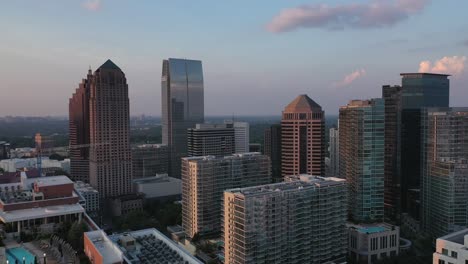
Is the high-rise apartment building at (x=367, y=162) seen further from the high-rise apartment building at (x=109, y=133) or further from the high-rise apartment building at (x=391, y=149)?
the high-rise apartment building at (x=109, y=133)

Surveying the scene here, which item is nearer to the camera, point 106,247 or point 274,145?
point 106,247

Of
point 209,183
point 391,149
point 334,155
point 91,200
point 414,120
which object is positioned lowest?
point 91,200

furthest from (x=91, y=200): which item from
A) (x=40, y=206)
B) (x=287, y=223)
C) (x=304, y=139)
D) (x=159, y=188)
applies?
(x=287, y=223)

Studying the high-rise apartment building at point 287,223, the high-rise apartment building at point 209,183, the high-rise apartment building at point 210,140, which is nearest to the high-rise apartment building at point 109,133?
the high-rise apartment building at point 210,140

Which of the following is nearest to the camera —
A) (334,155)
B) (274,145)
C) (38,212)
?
(38,212)

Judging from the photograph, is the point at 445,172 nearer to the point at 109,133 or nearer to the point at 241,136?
the point at 109,133

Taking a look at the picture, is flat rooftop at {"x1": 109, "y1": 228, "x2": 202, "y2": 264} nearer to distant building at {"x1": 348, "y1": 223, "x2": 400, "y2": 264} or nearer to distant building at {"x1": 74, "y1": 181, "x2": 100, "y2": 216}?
distant building at {"x1": 348, "y1": 223, "x2": 400, "y2": 264}

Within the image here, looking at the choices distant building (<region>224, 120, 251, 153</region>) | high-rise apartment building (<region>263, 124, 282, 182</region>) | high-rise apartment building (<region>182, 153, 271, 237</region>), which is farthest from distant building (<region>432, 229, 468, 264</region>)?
distant building (<region>224, 120, 251, 153</region>)
